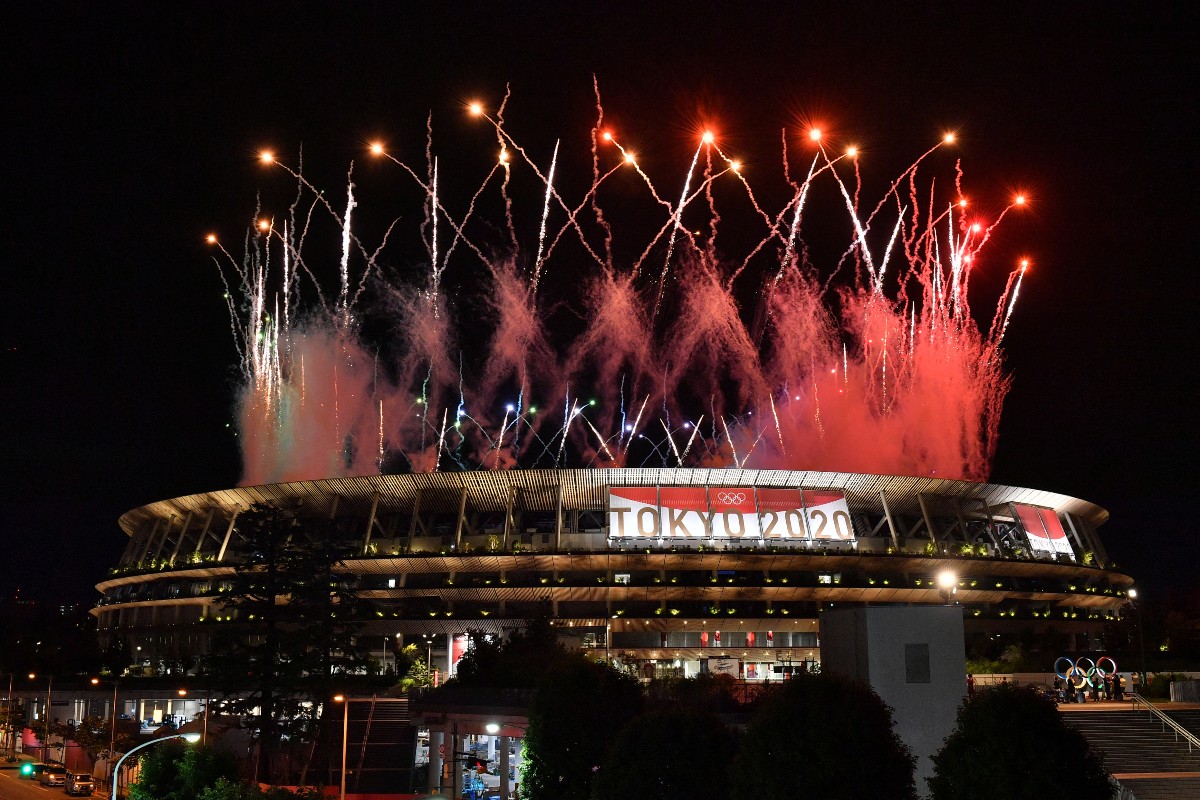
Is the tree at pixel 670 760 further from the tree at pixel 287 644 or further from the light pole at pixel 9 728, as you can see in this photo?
the light pole at pixel 9 728

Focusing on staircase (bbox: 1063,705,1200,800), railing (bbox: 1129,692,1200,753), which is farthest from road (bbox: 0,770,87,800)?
railing (bbox: 1129,692,1200,753)

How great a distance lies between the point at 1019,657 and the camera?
58.0 m

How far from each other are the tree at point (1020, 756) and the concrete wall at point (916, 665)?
9.39 metres

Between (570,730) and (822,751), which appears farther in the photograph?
(570,730)

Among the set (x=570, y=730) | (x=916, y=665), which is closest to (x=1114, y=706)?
(x=916, y=665)

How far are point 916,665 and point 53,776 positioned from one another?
5273cm

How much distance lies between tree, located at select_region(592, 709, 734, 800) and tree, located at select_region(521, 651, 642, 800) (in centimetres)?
365

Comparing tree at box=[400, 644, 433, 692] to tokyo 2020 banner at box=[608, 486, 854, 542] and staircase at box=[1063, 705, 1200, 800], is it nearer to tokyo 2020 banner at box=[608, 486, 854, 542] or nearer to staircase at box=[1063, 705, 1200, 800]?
tokyo 2020 banner at box=[608, 486, 854, 542]

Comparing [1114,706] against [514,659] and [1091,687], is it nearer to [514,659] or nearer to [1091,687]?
[1091,687]

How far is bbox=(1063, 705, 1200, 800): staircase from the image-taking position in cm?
3020

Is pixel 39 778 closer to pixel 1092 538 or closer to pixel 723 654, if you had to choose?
pixel 723 654

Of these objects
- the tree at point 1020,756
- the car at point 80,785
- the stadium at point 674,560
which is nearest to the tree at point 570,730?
the tree at point 1020,756

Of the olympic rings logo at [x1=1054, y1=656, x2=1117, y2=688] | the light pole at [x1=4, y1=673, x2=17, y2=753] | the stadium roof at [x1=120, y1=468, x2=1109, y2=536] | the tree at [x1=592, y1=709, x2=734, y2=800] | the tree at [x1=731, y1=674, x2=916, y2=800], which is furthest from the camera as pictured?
the light pole at [x1=4, y1=673, x2=17, y2=753]

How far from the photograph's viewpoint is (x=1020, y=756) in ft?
60.9
